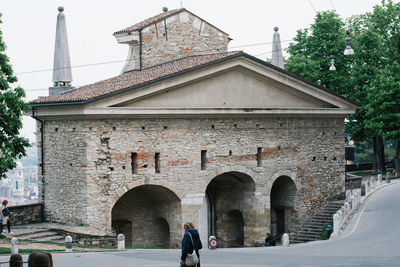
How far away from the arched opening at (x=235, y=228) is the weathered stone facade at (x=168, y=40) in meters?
9.41

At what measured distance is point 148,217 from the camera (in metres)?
32.5

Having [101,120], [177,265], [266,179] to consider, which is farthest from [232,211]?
[177,265]

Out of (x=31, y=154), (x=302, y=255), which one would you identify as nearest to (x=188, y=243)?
(x=302, y=255)

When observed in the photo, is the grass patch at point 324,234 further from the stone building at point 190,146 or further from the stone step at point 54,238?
the stone step at point 54,238

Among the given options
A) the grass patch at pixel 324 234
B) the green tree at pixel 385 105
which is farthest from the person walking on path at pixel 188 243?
the green tree at pixel 385 105

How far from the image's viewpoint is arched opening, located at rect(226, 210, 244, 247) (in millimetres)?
35406

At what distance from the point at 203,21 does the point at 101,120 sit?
39.2ft

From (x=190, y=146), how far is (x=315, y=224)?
8988 millimetres

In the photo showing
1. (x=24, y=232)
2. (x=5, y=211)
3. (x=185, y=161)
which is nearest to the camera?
(x=5, y=211)

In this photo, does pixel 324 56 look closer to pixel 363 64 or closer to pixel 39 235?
pixel 363 64

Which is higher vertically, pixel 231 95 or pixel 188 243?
pixel 231 95

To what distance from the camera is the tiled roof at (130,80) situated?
27.9m

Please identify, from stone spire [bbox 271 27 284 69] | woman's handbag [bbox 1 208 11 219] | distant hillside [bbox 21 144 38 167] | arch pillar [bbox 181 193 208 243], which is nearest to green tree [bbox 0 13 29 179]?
distant hillside [bbox 21 144 38 167]

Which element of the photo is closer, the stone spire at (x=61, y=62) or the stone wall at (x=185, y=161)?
the stone wall at (x=185, y=161)
